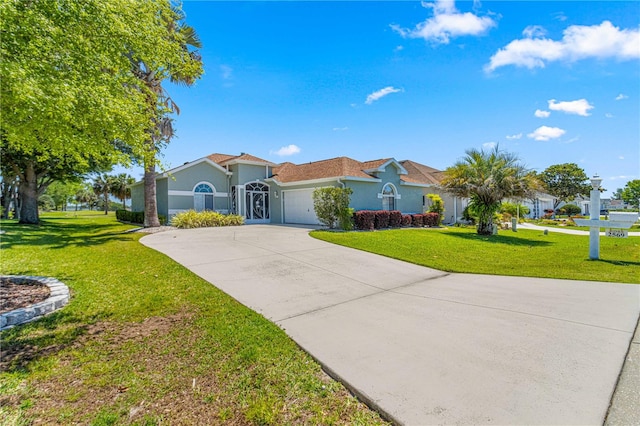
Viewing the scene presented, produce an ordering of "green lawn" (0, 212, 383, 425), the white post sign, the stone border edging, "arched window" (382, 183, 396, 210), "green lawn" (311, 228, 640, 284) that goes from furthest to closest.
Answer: "arched window" (382, 183, 396, 210) → the white post sign → "green lawn" (311, 228, 640, 284) → the stone border edging → "green lawn" (0, 212, 383, 425)

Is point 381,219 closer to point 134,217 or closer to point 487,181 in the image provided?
point 487,181

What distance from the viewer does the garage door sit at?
19.9m

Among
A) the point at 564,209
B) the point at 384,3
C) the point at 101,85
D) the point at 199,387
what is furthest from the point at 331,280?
the point at 564,209

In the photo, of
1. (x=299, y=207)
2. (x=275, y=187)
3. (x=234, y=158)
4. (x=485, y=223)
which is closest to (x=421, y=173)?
(x=485, y=223)

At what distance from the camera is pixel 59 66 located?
4.07 meters

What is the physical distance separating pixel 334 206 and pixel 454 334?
12915 millimetres

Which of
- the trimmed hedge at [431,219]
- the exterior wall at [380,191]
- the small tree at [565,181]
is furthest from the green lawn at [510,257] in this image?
the small tree at [565,181]

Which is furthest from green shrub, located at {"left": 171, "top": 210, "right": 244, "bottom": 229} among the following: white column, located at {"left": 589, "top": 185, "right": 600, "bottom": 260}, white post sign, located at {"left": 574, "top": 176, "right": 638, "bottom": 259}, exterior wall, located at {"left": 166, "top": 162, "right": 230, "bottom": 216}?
white column, located at {"left": 589, "top": 185, "right": 600, "bottom": 260}

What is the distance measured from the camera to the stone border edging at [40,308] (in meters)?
4.36

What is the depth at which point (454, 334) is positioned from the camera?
4.06m

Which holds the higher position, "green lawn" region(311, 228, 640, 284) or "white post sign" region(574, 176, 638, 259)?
"white post sign" region(574, 176, 638, 259)

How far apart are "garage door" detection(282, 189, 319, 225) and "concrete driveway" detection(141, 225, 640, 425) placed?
1180cm

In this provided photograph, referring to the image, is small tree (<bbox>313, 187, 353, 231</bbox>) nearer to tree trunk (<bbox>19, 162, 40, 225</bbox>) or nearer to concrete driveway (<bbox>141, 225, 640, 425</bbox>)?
concrete driveway (<bbox>141, 225, 640, 425</bbox>)

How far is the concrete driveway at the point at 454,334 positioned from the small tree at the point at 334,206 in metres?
8.37
